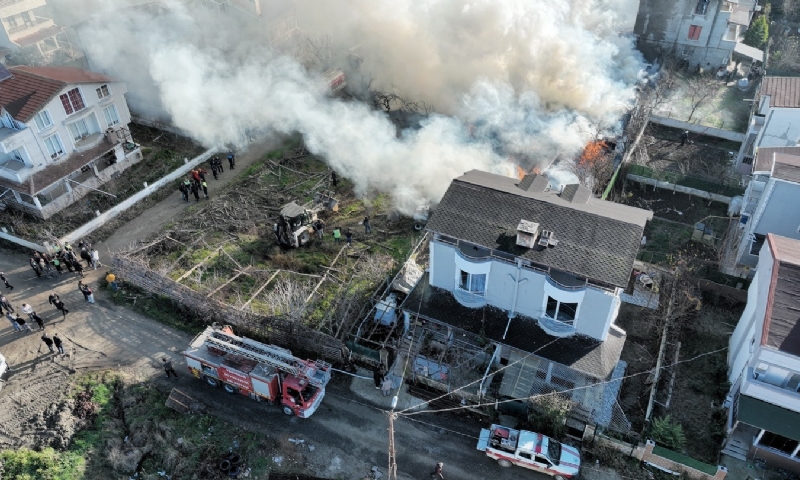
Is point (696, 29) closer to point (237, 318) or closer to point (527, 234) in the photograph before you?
point (527, 234)

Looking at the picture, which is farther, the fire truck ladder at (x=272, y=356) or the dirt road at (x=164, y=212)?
the dirt road at (x=164, y=212)

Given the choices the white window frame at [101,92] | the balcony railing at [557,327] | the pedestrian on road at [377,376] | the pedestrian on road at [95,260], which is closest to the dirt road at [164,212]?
the pedestrian on road at [95,260]

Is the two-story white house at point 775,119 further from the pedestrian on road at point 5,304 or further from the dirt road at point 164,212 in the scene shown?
the pedestrian on road at point 5,304

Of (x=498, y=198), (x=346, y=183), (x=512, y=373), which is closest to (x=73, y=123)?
(x=346, y=183)

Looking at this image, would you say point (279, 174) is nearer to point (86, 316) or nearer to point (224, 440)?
point (86, 316)

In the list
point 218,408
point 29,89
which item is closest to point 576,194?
point 218,408

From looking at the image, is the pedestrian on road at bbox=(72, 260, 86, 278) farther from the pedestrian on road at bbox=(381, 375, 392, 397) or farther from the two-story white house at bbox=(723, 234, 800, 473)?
the two-story white house at bbox=(723, 234, 800, 473)
